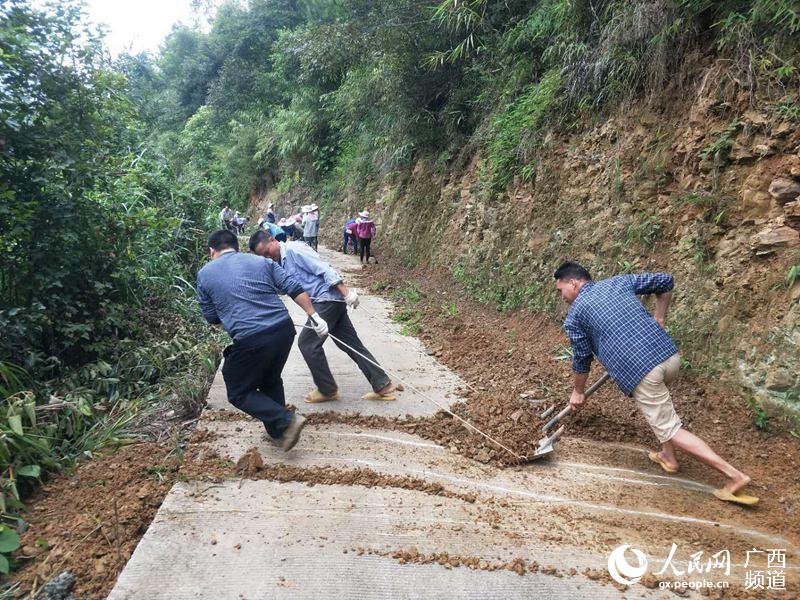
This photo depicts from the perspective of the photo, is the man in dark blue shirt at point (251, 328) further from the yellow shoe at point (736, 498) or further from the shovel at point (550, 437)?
the yellow shoe at point (736, 498)

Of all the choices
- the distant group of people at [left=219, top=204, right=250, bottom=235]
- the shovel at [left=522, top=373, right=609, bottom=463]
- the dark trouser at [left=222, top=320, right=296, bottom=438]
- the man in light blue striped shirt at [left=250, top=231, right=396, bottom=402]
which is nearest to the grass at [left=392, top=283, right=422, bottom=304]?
the man in light blue striped shirt at [left=250, top=231, right=396, bottom=402]

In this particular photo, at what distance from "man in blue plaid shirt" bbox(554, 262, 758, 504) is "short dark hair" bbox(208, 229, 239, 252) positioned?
8.22 ft

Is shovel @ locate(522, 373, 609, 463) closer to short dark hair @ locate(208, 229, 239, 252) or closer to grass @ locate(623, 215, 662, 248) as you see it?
grass @ locate(623, 215, 662, 248)

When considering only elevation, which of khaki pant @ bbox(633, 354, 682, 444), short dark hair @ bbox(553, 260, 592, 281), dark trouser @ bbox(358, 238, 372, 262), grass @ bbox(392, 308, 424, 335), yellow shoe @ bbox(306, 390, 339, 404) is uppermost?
short dark hair @ bbox(553, 260, 592, 281)

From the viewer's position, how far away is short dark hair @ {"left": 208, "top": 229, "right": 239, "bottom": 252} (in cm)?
375

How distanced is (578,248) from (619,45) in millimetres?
2308

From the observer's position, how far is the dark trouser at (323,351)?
14.5ft

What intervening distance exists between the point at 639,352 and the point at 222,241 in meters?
3.00

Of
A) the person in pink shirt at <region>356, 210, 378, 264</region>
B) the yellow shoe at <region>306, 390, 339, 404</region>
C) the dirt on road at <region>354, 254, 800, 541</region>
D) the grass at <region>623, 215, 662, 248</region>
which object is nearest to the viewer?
the dirt on road at <region>354, 254, 800, 541</region>

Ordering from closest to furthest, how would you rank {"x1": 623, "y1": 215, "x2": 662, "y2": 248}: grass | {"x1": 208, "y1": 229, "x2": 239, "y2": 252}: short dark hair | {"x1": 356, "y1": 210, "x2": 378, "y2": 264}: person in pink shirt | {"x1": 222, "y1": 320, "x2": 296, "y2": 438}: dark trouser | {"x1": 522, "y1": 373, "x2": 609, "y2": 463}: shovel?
{"x1": 222, "y1": 320, "x2": 296, "y2": 438}: dark trouser, {"x1": 522, "y1": 373, "x2": 609, "y2": 463}: shovel, {"x1": 208, "y1": 229, "x2": 239, "y2": 252}: short dark hair, {"x1": 623, "y1": 215, "x2": 662, "y2": 248}: grass, {"x1": 356, "y1": 210, "x2": 378, "y2": 264}: person in pink shirt

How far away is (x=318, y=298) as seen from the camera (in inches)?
176

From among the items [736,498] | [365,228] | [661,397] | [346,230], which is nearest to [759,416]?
[736,498]

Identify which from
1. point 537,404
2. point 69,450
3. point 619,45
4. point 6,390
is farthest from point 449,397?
point 619,45

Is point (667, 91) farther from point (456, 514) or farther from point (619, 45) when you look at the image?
point (456, 514)
